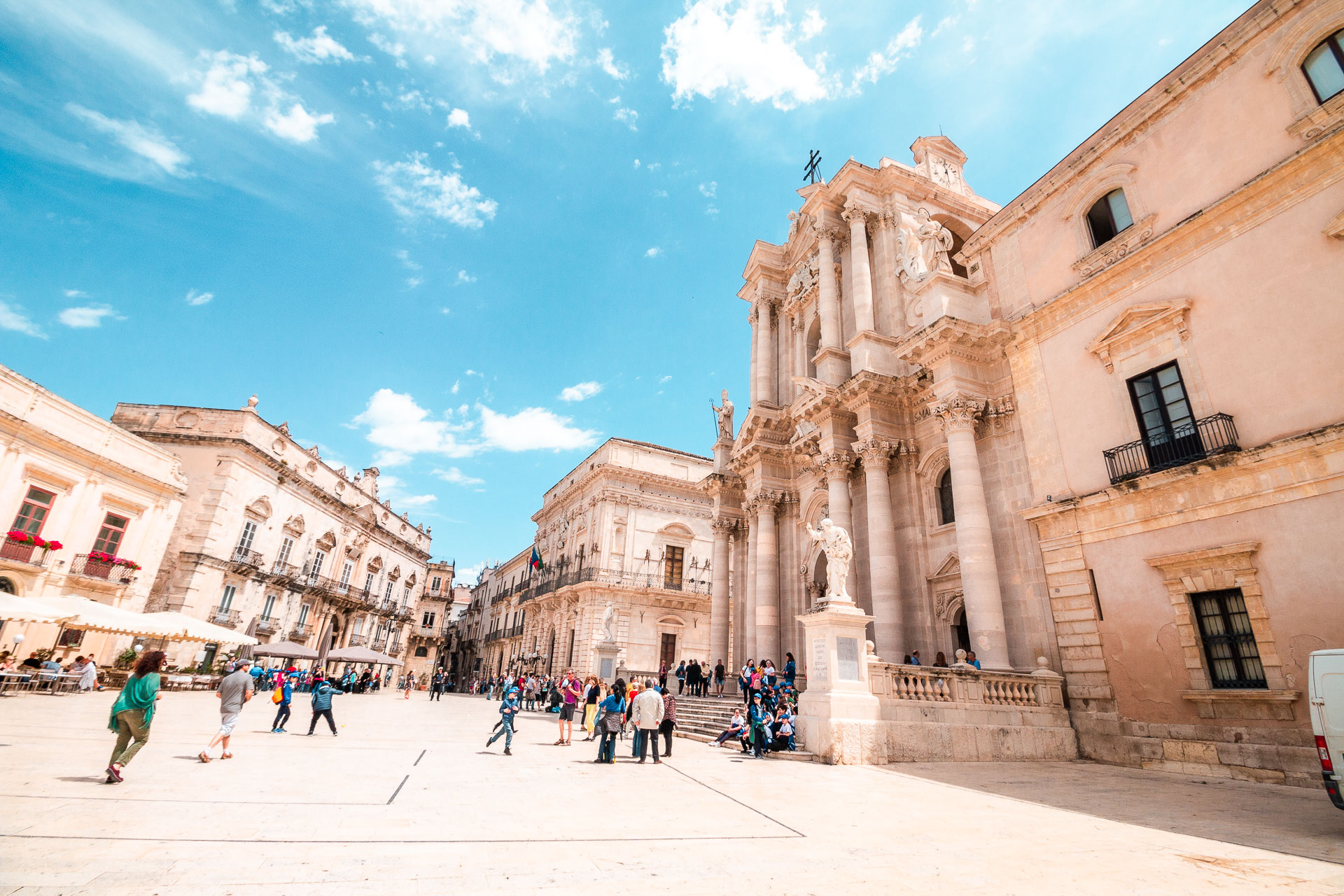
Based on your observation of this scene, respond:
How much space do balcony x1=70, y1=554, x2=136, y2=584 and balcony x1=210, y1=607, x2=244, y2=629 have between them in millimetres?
5918

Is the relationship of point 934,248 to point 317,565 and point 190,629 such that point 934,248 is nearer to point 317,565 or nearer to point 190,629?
point 190,629

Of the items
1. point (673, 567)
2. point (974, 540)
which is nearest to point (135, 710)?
point (974, 540)

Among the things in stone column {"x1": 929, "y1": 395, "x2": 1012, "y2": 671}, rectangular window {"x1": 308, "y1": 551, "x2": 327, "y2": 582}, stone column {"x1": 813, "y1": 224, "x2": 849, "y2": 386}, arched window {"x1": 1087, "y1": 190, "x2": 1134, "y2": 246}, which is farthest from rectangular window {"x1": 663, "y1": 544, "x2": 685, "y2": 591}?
arched window {"x1": 1087, "y1": 190, "x2": 1134, "y2": 246}

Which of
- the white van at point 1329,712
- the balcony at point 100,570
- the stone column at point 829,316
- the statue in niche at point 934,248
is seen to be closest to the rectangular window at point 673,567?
the stone column at point 829,316

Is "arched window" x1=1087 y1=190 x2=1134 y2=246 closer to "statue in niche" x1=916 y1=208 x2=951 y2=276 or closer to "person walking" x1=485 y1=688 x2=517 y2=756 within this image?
"statue in niche" x1=916 y1=208 x2=951 y2=276

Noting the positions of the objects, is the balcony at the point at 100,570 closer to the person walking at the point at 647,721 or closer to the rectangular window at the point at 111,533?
the rectangular window at the point at 111,533

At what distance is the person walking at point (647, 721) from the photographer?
34.6 ft

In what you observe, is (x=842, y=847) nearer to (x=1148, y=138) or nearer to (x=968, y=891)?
(x=968, y=891)

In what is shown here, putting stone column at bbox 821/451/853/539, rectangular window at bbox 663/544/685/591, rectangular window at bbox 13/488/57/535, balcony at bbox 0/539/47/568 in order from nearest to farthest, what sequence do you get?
stone column at bbox 821/451/853/539 → balcony at bbox 0/539/47/568 → rectangular window at bbox 13/488/57/535 → rectangular window at bbox 663/544/685/591

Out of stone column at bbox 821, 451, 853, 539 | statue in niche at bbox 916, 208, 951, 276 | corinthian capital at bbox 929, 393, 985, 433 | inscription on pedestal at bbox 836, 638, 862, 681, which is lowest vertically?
inscription on pedestal at bbox 836, 638, 862, 681

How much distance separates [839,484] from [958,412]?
4040 millimetres

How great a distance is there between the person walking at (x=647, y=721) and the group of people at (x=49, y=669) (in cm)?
1814

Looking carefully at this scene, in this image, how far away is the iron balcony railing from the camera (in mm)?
30250

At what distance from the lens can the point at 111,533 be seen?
927 inches
